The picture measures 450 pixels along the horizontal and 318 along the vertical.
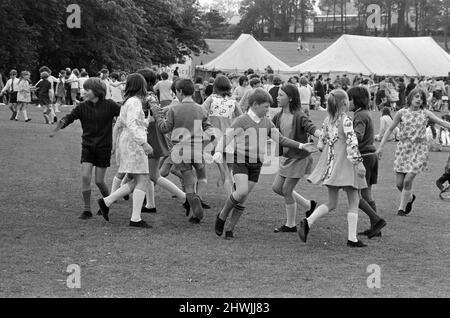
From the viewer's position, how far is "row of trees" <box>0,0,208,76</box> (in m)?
43.8

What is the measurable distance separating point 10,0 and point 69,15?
462cm

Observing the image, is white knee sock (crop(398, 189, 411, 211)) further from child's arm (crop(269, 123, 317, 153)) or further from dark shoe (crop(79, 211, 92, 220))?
dark shoe (crop(79, 211, 92, 220))

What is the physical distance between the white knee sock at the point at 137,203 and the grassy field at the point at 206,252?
0.64 feet

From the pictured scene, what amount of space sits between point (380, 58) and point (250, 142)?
143ft

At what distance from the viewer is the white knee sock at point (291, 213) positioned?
410 inches

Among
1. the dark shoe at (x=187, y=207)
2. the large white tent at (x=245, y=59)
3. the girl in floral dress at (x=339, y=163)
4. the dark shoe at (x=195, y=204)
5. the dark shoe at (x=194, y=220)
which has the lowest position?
the dark shoe at (x=194, y=220)

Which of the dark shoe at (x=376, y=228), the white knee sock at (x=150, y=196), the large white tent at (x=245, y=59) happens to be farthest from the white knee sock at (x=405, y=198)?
the large white tent at (x=245, y=59)

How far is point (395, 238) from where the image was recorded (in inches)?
403

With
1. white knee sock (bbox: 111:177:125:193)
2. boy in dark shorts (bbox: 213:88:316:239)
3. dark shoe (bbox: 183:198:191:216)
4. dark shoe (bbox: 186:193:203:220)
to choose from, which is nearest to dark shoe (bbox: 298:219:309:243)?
boy in dark shorts (bbox: 213:88:316:239)

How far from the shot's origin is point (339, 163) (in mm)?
9531

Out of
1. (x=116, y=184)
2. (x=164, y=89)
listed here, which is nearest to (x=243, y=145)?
(x=116, y=184)

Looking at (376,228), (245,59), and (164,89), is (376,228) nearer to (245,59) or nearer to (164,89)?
(164,89)

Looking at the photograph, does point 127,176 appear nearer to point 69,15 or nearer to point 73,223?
point 73,223

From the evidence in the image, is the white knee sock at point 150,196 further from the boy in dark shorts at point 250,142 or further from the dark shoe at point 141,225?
the boy in dark shorts at point 250,142
